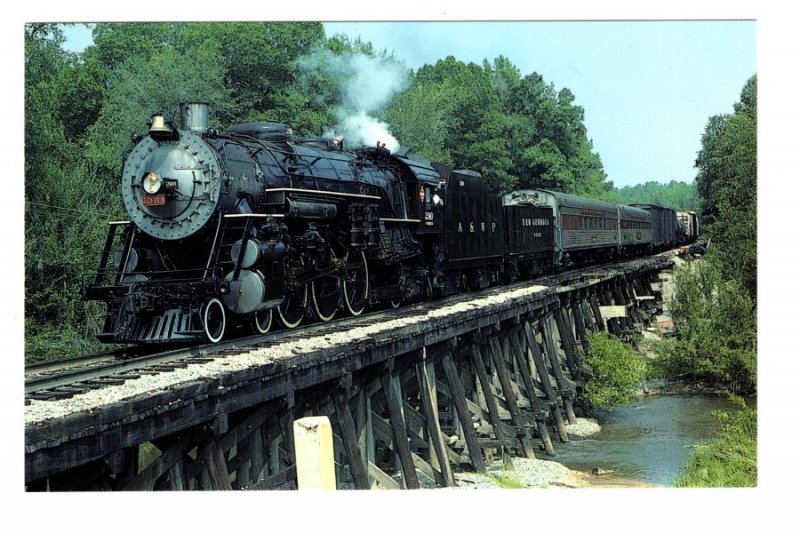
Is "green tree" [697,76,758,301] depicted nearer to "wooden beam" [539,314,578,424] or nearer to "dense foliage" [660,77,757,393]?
"dense foliage" [660,77,757,393]

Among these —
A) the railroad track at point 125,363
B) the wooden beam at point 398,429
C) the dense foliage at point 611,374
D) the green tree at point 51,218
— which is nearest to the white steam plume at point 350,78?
the green tree at point 51,218

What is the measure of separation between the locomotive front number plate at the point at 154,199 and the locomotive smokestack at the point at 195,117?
1087 mm

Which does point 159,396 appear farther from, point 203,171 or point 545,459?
point 545,459

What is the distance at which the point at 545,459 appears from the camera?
1669 cm

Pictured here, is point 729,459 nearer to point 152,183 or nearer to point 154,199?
point 154,199

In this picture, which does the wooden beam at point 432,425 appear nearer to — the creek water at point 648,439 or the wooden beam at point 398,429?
the wooden beam at point 398,429

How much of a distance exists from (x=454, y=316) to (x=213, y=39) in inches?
743

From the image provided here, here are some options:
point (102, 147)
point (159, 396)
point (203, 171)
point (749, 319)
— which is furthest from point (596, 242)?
point (159, 396)

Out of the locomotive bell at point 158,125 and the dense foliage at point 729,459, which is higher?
the locomotive bell at point 158,125

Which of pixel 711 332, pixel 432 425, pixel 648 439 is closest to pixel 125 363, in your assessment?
pixel 432 425

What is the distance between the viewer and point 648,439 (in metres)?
18.1

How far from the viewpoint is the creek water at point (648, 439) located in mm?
15953

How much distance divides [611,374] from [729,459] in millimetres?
6108

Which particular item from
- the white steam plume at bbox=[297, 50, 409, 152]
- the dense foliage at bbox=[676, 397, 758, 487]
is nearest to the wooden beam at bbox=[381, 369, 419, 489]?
the dense foliage at bbox=[676, 397, 758, 487]
